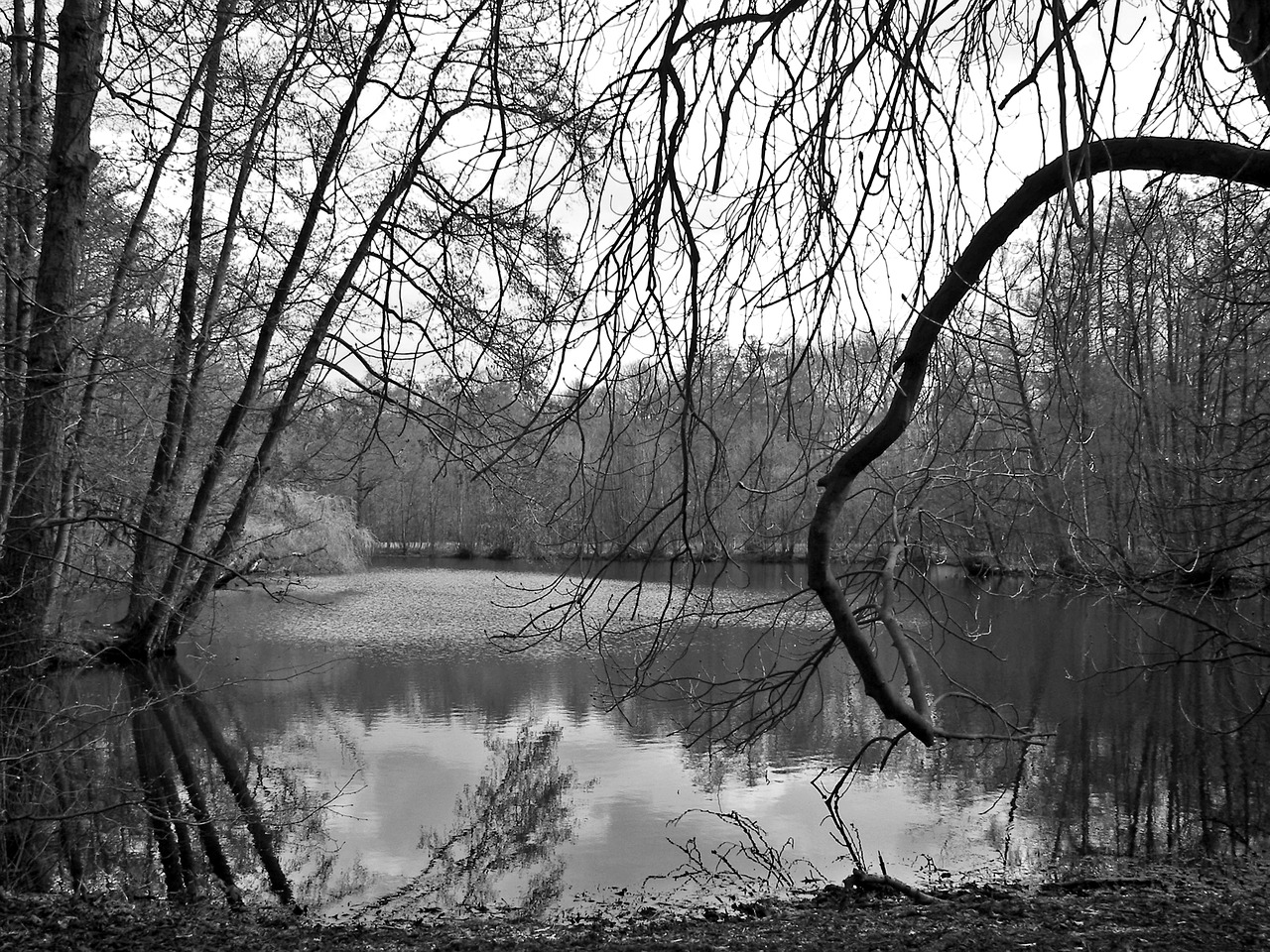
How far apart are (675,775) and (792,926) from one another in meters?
3.15

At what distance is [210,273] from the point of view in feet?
33.5

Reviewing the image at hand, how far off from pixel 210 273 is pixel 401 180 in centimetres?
910

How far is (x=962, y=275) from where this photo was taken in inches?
81.4

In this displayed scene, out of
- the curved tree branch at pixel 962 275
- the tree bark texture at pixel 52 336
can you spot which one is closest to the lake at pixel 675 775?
the curved tree branch at pixel 962 275

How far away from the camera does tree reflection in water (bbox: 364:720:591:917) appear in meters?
5.16

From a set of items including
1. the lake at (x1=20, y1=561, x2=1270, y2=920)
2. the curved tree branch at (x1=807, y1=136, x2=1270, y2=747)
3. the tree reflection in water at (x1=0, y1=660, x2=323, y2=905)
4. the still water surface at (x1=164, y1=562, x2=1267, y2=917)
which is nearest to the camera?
the curved tree branch at (x1=807, y1=136, x2=1270, y2=747)

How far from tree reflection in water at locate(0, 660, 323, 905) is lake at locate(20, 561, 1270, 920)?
61mm

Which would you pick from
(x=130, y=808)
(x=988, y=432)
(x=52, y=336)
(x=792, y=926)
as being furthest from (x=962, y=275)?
(x=130, y=808)

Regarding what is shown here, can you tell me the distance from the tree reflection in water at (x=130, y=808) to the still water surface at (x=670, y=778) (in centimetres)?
23

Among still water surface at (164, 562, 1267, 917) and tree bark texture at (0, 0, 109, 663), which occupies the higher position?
tree bark texture at (0, 0, 109, 663)

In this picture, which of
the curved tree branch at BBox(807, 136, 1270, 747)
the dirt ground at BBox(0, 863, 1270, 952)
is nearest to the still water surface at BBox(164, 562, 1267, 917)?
the dirt ground at BBox(0, 863, 1270, 952)

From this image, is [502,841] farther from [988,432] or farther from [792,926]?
[988,432]

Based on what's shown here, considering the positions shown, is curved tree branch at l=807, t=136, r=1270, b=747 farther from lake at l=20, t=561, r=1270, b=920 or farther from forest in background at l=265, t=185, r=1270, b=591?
lake at l=20, t=561, r=1270, b=920

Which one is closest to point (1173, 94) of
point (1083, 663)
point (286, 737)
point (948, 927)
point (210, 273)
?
point (948, 927)
